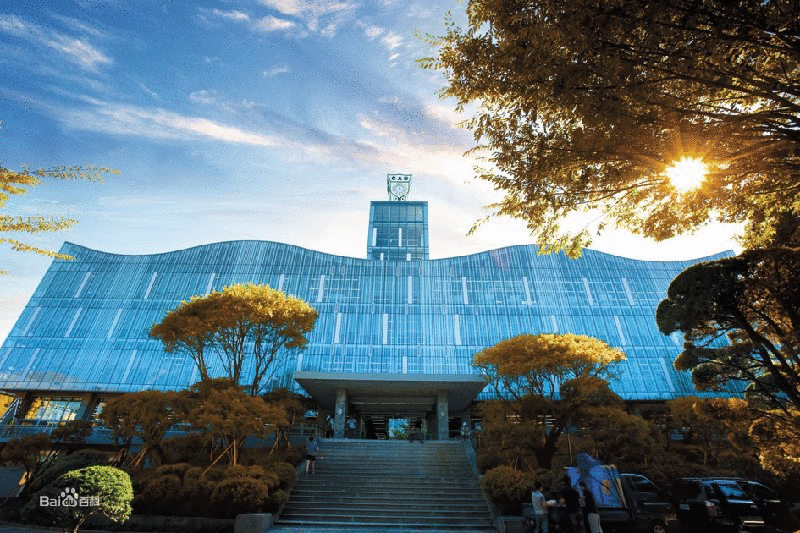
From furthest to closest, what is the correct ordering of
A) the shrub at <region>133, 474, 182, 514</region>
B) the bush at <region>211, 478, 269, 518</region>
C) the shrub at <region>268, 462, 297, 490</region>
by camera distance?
the shrub at <region>268, 462, 297, 490</region> → the shrub at <region>133, 474, 182, 514</region> → the bush at <region>211, 478, 269, 518</region>

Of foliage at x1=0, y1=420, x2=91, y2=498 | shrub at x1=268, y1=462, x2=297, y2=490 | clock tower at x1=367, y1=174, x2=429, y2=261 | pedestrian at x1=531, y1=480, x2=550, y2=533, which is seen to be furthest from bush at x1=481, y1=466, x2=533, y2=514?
clock tower at x1=367, y1=174, x2=429, y2=261

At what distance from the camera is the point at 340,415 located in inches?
944

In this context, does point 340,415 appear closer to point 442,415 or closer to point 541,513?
point 442,415

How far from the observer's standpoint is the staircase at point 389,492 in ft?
38.5

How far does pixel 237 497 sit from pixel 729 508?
487 inches

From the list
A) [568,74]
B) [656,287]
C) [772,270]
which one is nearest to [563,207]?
[568,74]

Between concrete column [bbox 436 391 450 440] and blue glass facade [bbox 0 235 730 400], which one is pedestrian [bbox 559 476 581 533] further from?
blue glass facade [bbox 0 235 730 400]

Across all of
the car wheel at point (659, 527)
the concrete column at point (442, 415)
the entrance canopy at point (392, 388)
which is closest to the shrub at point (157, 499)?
the entrance canopy at point (392, 388)

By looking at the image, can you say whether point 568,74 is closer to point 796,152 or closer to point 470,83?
point 470,83

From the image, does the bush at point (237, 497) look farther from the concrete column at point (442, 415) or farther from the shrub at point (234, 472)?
the concrete column at point (442, 415)

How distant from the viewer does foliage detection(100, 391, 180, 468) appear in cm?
1361

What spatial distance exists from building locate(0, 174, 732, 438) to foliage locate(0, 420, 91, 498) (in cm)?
1290

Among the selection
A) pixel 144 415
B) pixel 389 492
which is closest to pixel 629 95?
pixel 389 492

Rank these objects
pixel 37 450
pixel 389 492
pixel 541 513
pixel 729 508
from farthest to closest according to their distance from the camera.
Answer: pixel 37 450 → pixel 389 492 → pixel 729 508 → pixel 541 513
